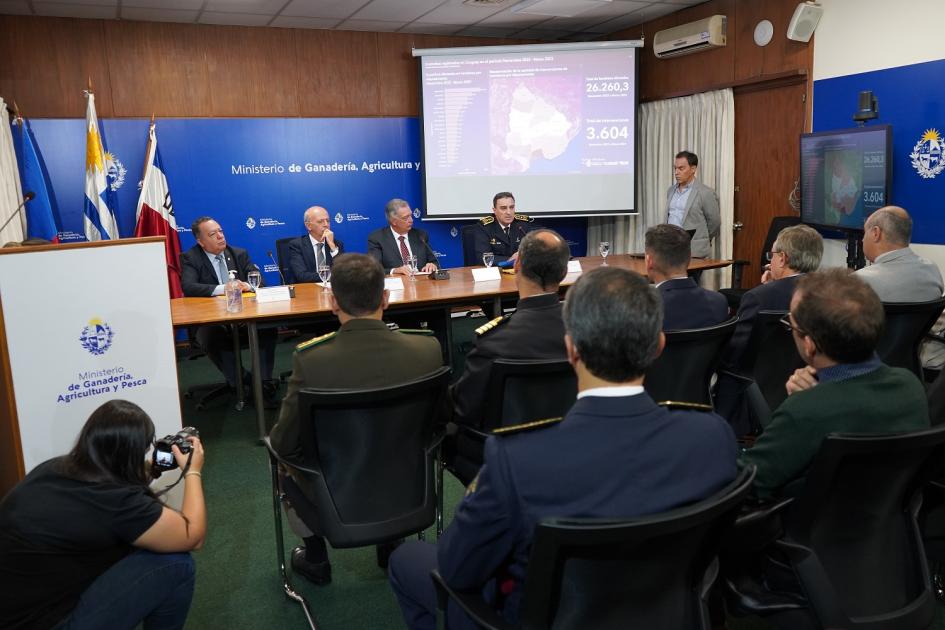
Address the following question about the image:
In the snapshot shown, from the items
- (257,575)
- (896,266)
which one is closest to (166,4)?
(257,575)

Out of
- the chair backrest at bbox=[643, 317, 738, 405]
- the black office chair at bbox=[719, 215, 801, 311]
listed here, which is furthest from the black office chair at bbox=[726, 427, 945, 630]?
the black office chair at bbox=[719, 215, 801, 311]

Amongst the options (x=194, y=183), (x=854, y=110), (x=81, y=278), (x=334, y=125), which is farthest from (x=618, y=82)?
(x=81, y=278)

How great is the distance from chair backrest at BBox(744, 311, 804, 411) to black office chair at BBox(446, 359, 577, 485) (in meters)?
1.00

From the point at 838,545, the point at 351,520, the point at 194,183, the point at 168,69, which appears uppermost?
the point at 168,69

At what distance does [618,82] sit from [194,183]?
421 cm

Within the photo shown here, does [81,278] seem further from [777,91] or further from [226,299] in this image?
[777,91]

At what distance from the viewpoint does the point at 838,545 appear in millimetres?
1651

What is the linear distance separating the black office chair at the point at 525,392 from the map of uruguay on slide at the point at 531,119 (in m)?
5.45

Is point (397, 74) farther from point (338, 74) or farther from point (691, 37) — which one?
point (691, 37)

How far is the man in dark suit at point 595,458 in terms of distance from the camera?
126cm

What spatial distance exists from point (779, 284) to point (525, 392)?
1463 mm

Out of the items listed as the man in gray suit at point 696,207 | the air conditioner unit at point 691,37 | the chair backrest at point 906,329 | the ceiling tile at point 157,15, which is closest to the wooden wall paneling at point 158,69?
the ceiling tile at point 157,15

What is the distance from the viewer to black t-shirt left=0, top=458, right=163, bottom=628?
1780mm

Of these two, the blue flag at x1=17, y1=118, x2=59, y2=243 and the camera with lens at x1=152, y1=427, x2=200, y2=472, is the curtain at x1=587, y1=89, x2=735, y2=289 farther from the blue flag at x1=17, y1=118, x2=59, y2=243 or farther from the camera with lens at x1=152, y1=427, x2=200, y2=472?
the camera with lens at x1=152, y1=427, x2=200, y2=472
